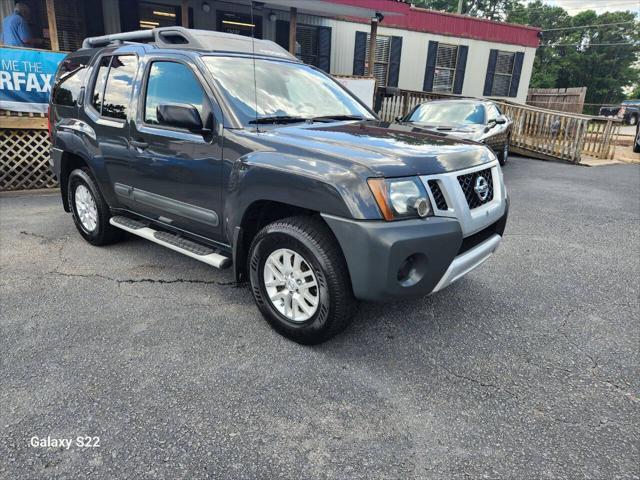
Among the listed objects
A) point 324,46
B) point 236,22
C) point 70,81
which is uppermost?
point 236,22

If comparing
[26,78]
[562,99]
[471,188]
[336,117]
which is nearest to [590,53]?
[562,99]

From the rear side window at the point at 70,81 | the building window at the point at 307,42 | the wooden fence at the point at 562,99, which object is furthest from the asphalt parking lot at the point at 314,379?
the wooden fence at the point at 562,99

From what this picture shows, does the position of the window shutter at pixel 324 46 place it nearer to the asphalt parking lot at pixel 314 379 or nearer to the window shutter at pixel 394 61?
the window shutter at pixel 394 61

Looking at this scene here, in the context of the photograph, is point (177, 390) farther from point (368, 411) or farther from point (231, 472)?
point (368, 411)

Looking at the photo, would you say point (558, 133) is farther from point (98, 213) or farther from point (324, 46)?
point (98, 213)

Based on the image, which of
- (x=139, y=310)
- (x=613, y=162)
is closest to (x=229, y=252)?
(x=139, y=310)

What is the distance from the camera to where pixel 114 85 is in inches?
158

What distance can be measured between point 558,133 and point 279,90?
11221mm

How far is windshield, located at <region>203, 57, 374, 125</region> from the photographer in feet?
10.5

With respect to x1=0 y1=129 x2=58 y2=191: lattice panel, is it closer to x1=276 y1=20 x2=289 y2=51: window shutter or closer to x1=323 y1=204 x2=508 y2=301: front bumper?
x1=323 y1=204 x2=508 y2=301: front bumper

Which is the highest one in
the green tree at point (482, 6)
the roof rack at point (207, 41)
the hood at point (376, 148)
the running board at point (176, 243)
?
the green tree at point (482, 6)

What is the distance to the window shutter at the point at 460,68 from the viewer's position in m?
17.3

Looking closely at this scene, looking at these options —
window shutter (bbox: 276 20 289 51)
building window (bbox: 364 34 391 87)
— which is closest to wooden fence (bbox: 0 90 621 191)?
building window (bbox: 364 34 391 87)

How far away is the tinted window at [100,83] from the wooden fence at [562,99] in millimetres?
21967
